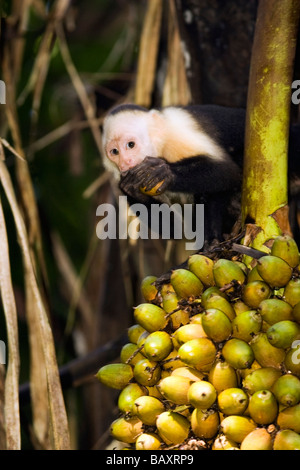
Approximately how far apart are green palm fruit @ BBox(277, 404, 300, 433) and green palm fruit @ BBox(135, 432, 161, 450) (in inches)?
8.0

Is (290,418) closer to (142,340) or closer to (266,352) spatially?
(266,352)

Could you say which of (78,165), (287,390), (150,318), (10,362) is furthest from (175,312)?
(78,165)

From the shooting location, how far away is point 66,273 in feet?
8.95

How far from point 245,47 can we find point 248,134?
2.69 feet

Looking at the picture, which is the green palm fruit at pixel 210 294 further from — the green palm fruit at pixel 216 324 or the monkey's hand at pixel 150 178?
the monkey's hand at pixel 150 178

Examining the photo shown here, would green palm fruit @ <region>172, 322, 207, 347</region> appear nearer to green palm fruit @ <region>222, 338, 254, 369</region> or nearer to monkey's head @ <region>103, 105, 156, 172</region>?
green palm fruit @ <region>222, 338, 254, 369</region>

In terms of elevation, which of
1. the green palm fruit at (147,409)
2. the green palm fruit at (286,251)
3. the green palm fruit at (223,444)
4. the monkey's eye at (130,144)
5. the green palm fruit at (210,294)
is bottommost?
the green palm fruit at (223,444)

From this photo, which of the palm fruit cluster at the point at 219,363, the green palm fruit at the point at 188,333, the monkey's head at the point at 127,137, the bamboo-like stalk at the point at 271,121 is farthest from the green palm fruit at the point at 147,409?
the monkey's head at the point at 127,137

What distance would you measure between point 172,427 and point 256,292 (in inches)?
10.0

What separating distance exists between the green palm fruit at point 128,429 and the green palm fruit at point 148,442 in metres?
0.05

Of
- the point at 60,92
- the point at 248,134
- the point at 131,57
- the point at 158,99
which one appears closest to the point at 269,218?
the point at 248,134

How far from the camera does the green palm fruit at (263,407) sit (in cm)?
96

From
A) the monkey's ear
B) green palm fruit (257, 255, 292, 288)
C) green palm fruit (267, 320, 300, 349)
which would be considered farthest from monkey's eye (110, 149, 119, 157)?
green palm fruit (267, 320, 300, 349)
